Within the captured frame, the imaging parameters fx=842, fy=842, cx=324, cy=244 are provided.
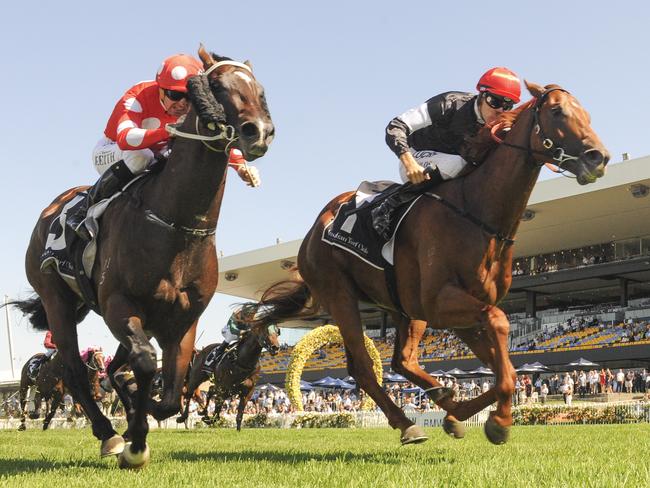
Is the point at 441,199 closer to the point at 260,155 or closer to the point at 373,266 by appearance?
the point at 373,266

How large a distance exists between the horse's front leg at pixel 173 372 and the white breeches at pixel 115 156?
1.24m

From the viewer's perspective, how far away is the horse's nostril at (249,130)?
16.2ft

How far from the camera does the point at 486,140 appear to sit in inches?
257

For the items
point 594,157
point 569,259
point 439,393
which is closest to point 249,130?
point 594,157

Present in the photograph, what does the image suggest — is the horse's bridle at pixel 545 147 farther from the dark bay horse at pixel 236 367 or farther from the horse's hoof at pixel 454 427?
the dark bay horse at pixel 236 367

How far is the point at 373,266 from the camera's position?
7.08 metres

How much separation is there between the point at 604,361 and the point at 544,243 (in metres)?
11.4

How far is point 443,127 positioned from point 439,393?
223 centimetres

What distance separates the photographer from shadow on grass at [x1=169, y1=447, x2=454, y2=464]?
19.9 feet

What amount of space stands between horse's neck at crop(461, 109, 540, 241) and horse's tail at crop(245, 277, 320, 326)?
3.37m

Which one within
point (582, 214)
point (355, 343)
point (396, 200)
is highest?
point (582, 214)

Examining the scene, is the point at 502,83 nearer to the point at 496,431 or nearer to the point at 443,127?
the point at 443,127

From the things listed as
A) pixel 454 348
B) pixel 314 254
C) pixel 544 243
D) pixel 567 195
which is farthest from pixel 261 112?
pixel 544 243

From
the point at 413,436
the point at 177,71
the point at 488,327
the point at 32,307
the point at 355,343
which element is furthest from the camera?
the point at 32,307
